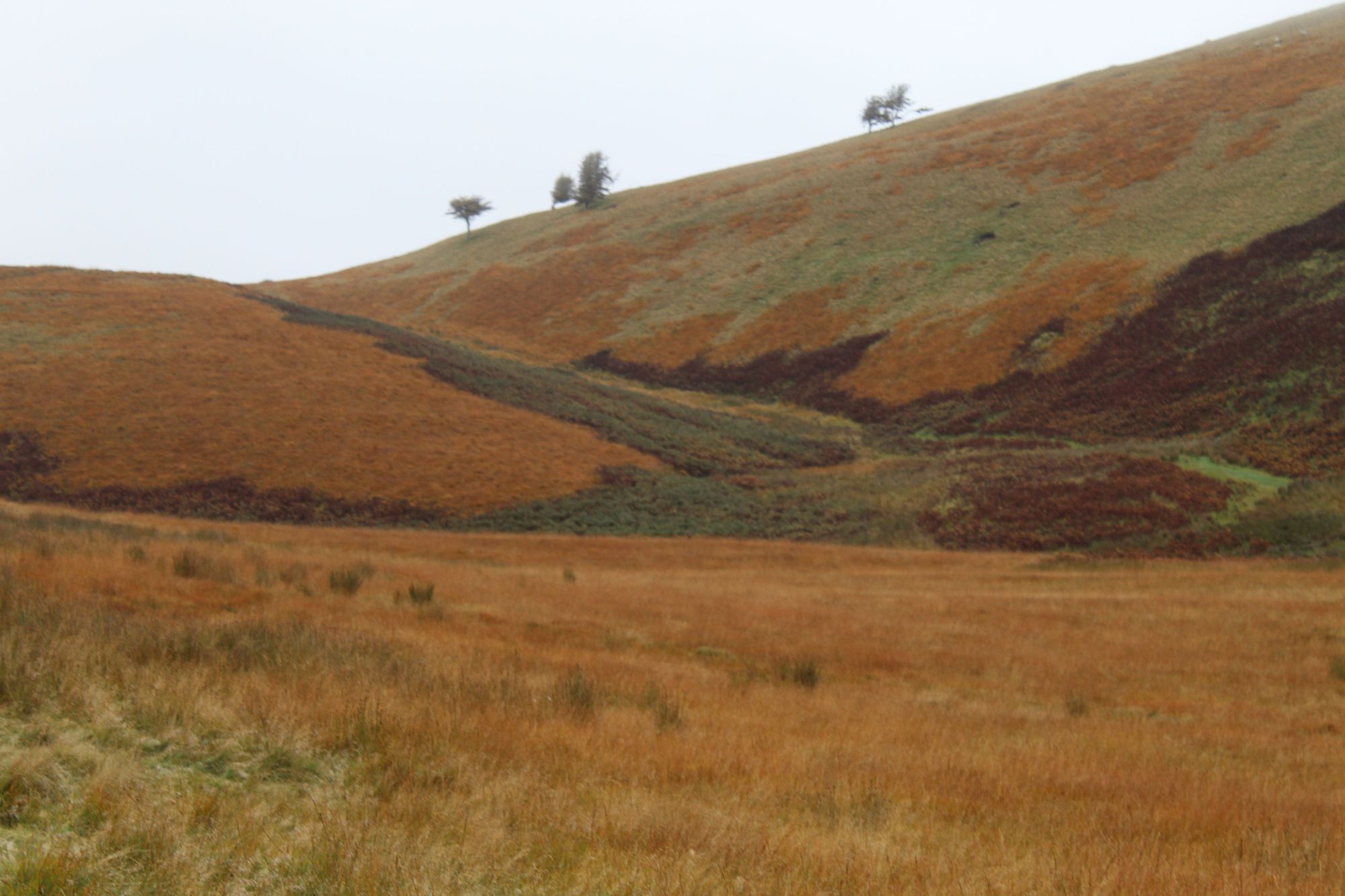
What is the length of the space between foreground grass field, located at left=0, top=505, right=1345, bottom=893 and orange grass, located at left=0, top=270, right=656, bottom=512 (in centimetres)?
2125

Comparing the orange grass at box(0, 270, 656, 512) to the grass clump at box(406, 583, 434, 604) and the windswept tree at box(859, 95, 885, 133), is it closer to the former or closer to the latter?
the grass clump at box(406, 583, 434, 604)

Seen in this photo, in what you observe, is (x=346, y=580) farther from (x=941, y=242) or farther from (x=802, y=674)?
(x=941, y=242)

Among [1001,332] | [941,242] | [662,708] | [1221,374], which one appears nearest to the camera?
[662,708]

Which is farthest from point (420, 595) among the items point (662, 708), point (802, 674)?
point (662, 708)

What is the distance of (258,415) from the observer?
4194 cm

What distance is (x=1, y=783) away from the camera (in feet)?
15.8

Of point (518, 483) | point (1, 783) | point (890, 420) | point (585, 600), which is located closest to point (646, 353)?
point (890, 420)

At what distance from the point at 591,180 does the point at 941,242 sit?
6289 cm

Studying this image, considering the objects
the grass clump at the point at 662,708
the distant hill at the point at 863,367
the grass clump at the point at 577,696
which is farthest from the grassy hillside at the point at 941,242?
the grass clump at the point at 577,696

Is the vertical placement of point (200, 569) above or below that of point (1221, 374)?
below

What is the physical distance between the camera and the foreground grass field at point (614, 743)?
4512 millimetres

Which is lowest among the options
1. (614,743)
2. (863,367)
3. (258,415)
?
(614,743)

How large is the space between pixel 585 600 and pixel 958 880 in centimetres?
1443

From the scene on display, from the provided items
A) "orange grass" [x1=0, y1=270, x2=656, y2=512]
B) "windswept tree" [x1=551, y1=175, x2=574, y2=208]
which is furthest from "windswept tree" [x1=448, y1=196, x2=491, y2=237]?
"orange grass" [x1=0, y1=270, x2=656, y2=512]
